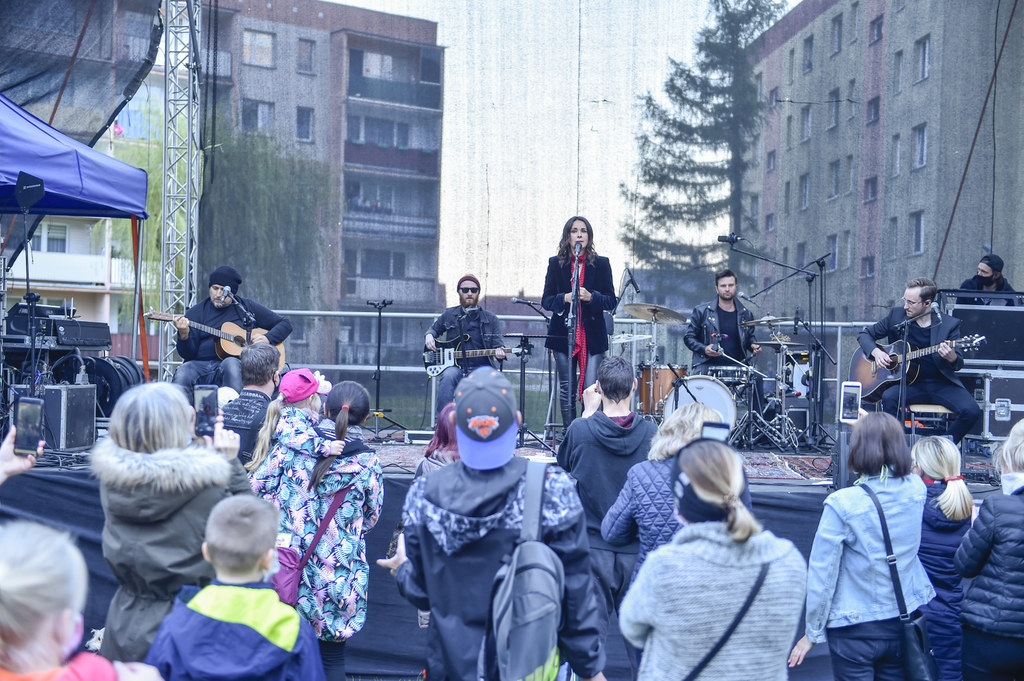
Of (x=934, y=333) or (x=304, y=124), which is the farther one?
(x=304, y=124)

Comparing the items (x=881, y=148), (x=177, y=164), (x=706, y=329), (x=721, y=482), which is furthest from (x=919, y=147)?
(x=721, y=482)

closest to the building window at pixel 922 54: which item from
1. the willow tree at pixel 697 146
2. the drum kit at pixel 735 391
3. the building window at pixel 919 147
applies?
the building window at pixel 919 147

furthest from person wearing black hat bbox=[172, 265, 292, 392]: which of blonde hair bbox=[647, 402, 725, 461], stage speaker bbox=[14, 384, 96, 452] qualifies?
blonde hair bbox=[647, 402, 725, 461]

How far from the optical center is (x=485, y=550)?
239 cm

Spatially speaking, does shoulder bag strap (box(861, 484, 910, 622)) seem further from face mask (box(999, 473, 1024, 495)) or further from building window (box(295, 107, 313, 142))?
building window (box(295, 107, 313, 142))

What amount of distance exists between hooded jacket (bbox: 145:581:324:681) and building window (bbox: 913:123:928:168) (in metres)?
9.11

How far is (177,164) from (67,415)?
12.7ft

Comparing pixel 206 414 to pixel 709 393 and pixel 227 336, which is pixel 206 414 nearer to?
pixel 227 336

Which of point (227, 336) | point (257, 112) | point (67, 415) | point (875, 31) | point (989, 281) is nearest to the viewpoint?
point (67, 415)

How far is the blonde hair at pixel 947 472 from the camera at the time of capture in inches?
142

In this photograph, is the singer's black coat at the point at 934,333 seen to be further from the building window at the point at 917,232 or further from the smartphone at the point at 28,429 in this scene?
the smartphone at the point at 28,429

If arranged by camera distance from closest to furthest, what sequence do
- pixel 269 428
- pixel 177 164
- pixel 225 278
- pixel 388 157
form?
pixel 269 428
pixel 225 278
pixel 177 164
pixel 388 157

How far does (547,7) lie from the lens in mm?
9938

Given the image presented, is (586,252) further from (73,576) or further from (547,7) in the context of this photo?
(73,576)
